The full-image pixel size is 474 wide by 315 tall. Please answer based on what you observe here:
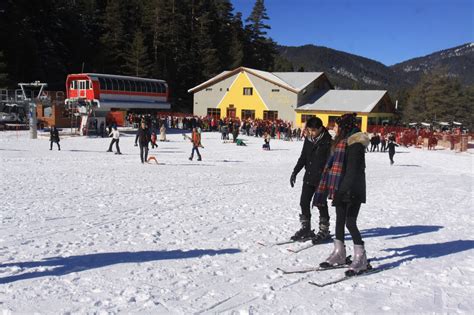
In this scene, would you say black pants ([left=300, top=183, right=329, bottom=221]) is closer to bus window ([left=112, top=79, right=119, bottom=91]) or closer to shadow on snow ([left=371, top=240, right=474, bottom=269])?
shadow on snow ([left=371, top=240, right=474, bottom=269])

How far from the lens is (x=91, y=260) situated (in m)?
5.20

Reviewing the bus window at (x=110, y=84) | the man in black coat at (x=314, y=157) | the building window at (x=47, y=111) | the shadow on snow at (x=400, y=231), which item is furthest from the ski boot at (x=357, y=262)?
the building window at (x=47, y=111)

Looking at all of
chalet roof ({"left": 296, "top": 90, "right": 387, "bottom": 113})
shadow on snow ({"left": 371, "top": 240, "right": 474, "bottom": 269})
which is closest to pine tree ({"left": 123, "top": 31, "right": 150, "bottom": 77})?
chalet roof ({"left": 296, "top": 90, "right": 387, "bottom": 113})

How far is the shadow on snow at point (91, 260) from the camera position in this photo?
4.73 m

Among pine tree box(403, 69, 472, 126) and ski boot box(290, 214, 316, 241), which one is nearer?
ski boot box(290, 214, 316, 241)

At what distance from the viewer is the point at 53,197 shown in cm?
930

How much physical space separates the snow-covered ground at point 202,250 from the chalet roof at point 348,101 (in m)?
32.1

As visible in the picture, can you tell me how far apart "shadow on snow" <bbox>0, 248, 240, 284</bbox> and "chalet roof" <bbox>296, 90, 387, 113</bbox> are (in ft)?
130

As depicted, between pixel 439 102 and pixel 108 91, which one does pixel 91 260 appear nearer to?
pixel 108 91

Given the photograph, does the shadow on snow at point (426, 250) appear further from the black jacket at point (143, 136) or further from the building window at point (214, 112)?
the building window at point (214, 112)

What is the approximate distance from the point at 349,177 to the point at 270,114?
4378 centimetres

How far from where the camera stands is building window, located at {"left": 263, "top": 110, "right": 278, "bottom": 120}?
156 ft

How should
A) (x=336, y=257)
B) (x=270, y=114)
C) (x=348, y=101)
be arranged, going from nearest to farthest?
(x=336, y=257), (x=348, y=101), (x=270, y=114)

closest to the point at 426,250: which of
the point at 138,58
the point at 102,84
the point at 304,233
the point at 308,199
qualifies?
the point at 304,233
